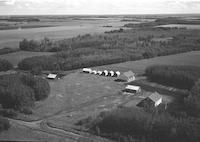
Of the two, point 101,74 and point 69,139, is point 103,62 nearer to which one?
point 101,74

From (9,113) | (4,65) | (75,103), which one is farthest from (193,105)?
(4,65)

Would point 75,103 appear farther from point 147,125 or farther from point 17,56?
point 17,56

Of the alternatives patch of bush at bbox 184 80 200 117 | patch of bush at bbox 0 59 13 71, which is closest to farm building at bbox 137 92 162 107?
patch of bush at bbox 184 80 200 117

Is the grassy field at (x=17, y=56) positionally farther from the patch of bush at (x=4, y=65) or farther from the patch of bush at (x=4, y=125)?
the patch of bush at (x=4, y=125)

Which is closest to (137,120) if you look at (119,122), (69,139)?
(119,122)

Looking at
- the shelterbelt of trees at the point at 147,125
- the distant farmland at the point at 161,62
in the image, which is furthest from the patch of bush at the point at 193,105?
the distant farmland at the point at 161,62
